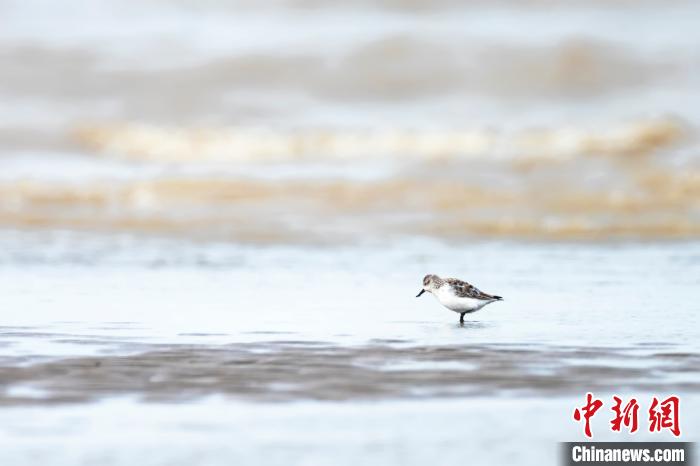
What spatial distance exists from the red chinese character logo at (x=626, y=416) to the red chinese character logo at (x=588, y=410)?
98mm

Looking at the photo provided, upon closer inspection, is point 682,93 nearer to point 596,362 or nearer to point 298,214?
point 298,214

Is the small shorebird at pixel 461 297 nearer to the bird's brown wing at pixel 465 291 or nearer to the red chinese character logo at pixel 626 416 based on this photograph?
the bird's brown wing at pixel 465 291

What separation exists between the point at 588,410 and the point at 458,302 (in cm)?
376

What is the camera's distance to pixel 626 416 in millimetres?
7750

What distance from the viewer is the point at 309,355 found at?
9844 millimetres

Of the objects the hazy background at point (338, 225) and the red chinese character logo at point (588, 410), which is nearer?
the red chinese character logo at point (588, 410)

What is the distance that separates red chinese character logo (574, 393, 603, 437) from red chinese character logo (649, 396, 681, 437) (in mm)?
282

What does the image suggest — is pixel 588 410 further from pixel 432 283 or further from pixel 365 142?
pixel 365 142

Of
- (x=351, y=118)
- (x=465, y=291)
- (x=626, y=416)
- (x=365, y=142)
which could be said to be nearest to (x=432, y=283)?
(x=465, y=291)

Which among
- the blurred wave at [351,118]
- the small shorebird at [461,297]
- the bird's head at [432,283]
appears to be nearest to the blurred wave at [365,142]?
the blurred wave at [351,118]

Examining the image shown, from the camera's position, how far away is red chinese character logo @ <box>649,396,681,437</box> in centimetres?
752

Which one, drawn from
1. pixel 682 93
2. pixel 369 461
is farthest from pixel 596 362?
pixel 682 93

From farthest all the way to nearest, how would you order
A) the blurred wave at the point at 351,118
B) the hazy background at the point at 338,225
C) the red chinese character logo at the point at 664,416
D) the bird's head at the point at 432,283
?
the blurred wave at the point at 351,118
the bird's head at the point at 432,283
the hazy background at the point at 338,225
the red chinese character logo at the point at 664,416

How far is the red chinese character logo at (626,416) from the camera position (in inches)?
299
